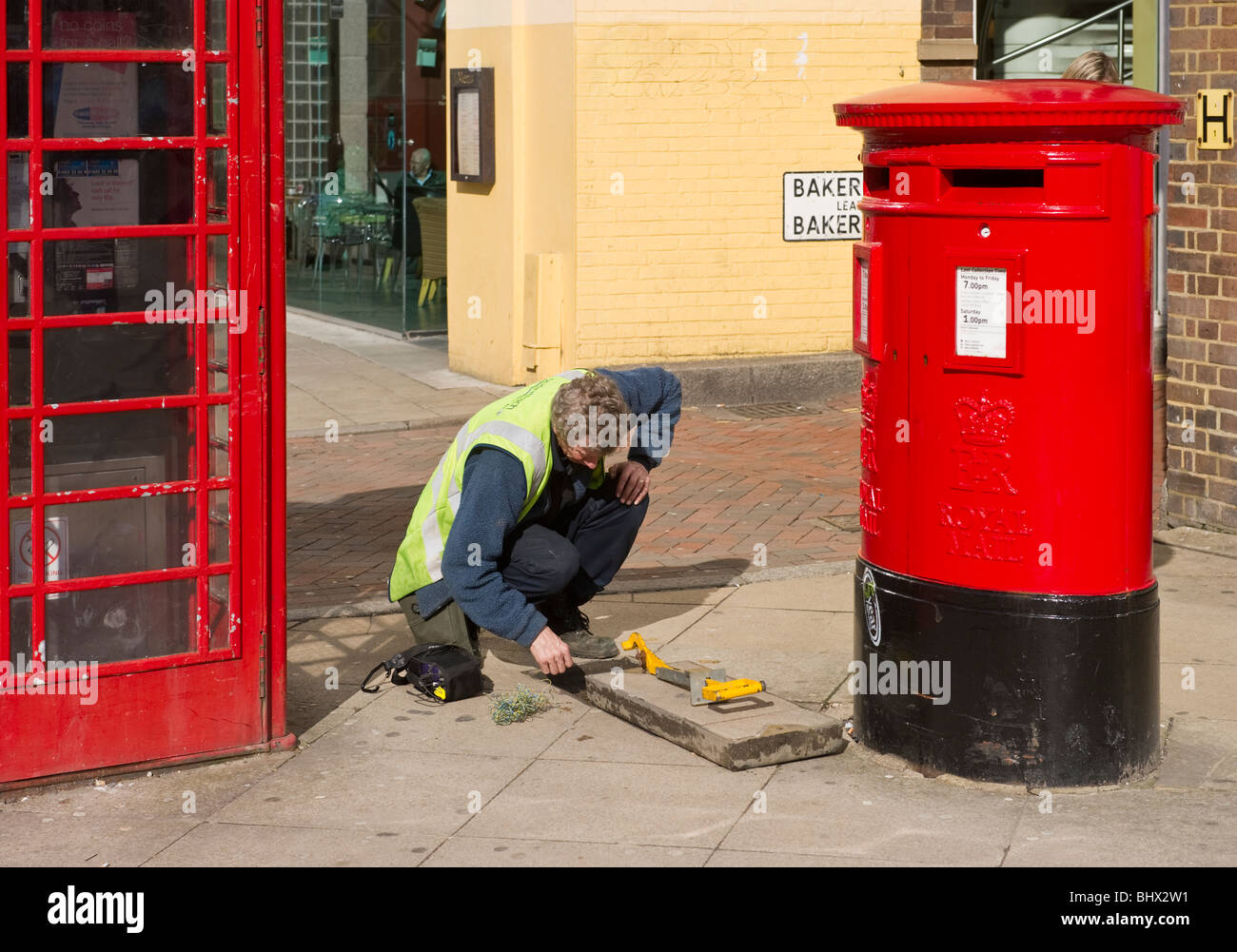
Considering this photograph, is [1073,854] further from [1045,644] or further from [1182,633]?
[1182,633]

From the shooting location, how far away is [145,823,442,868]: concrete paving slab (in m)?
4.45

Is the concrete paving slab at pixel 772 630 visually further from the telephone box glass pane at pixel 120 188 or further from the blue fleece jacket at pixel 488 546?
the telephone box glass pane at pixel 120 188

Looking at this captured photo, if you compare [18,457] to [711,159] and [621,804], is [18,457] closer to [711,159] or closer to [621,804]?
[621,804]

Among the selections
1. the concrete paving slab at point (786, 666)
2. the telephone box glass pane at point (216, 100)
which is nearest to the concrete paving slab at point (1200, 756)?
the concrete paving slab at point (786, 666)

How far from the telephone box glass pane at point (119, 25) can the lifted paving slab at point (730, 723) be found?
241 cm

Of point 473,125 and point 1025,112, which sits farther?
point 473,125

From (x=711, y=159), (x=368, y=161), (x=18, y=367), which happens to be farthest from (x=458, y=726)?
(x=368, y=161)

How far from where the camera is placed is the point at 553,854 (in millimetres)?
4465

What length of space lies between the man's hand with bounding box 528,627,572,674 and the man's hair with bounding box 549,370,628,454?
2.07 feet

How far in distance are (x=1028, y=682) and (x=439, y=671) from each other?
1.98 metres

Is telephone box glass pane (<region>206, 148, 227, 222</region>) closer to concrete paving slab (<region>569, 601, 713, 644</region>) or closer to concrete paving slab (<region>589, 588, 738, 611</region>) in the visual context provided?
concrete paving slab (<region>569, 601, 713, 644</region>)

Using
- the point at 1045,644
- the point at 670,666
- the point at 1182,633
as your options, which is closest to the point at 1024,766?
the point at 1045,644

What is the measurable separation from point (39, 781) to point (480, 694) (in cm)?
151
